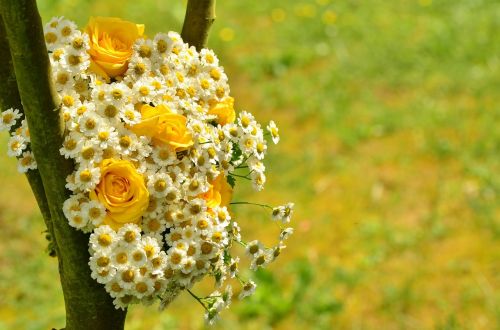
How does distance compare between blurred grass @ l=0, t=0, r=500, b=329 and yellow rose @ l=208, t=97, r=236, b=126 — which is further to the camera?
blurred grass @ l=0, t=0, r=500, b=329

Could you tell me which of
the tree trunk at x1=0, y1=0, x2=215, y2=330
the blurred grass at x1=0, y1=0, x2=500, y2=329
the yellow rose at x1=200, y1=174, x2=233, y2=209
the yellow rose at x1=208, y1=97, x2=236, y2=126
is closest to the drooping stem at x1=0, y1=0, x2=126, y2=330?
the tree trunk at x1=0, y1=0, x2=215, y2=330

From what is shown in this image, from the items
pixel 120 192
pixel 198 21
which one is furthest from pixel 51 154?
pixel 198 21

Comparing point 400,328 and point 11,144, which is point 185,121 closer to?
point 11,144

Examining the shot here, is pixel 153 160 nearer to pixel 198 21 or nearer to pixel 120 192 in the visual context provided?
pixel 120 192

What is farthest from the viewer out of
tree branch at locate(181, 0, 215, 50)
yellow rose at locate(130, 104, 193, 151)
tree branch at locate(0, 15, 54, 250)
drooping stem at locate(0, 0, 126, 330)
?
tree branch at locate(181, 0, 215, 50)

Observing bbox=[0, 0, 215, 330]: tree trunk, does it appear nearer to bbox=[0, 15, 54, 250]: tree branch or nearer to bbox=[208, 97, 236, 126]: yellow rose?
bbox=[0, 15, 54, 250]: tree branch

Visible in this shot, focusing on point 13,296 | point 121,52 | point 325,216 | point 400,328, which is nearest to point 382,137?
point 325,216
